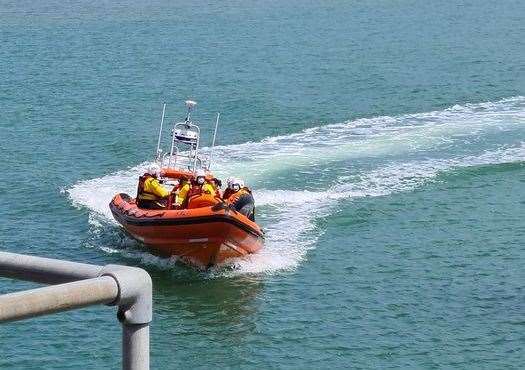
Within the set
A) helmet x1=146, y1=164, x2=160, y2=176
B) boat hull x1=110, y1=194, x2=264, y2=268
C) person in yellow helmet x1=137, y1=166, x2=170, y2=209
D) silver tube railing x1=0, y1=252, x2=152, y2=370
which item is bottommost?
boat hull x1=110, y1=194, x2=264, y2=268

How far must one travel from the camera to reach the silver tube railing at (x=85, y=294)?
203cm

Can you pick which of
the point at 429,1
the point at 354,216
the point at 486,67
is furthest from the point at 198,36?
the point at 354,216

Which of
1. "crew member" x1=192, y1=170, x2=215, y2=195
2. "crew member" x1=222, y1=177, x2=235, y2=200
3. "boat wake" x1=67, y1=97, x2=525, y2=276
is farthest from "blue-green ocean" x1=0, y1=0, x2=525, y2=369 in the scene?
"crew member" x1=192, y1=170, x2=215, y2=195

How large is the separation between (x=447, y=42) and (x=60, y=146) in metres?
18.3

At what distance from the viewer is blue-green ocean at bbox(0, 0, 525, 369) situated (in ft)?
46.1

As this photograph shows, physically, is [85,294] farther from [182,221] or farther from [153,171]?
[153,171]

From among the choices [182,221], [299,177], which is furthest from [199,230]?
[299,177]

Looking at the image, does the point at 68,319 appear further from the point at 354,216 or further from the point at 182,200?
the point at 354,216

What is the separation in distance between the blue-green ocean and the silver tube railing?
10997mm

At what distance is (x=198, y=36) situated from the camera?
131ft

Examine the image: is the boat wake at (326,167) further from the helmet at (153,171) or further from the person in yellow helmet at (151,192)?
the helmet at (153,171)

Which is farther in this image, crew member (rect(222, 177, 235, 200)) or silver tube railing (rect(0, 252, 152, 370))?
crew member (rect(222, 177, 235, 200))

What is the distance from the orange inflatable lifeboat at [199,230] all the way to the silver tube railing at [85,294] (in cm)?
1376

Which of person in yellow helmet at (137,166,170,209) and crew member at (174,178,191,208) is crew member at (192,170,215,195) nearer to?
crew member at (174,178,191,208)
